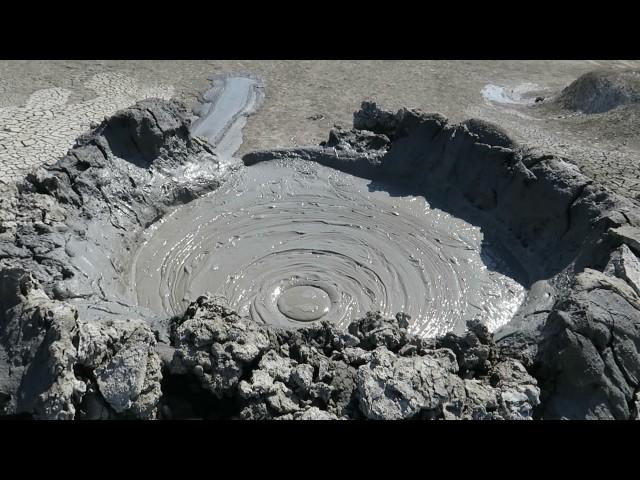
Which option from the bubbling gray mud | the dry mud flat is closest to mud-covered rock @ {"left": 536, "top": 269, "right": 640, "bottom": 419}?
the dry mud flat

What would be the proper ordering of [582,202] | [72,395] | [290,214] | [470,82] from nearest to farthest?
[72,395], [582,202], [290,214], [470,82]

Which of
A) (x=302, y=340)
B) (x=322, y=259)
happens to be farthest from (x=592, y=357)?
(x=322, y=259)

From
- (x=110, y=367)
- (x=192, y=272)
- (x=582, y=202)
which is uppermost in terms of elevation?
(x=582, y=202)

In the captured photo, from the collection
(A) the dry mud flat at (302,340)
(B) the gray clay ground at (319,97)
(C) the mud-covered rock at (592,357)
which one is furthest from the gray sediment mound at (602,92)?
(C) the mud-covered rock at (592,357)

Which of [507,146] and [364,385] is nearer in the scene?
[364,385]

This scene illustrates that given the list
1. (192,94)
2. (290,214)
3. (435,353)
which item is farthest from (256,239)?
(192,94)

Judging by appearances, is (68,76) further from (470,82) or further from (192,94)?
(470,82)
